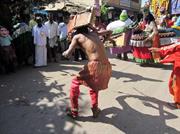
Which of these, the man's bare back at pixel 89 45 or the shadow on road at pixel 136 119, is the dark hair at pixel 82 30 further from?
the shadow on road at pixel 136 119

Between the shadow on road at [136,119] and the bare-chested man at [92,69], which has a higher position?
the bare-chested man at [92,69]

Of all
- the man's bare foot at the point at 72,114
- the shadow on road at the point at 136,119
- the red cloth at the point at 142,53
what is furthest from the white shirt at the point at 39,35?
the man's bare foot at the point at 72,114

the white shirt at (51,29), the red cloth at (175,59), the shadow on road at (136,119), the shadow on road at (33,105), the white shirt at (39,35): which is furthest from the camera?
the white shirt at (51,29)

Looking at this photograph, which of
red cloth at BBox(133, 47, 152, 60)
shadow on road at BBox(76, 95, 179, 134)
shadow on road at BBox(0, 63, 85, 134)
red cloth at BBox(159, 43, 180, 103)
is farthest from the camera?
red cloth at BBox(133, 47, 152, 60)

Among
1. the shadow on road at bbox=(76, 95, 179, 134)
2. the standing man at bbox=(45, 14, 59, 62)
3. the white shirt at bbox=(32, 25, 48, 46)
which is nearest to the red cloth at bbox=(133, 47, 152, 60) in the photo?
the white shirt at bbox=(32, 25, 48, 46)

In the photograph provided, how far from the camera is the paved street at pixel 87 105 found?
5406mm

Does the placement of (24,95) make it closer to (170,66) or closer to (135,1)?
(170,66)

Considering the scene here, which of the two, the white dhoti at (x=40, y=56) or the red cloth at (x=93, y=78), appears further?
the white dhoti at (x=40, y=56)

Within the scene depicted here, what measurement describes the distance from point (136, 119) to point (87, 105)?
114 centimetres

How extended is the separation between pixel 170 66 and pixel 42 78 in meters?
4.15

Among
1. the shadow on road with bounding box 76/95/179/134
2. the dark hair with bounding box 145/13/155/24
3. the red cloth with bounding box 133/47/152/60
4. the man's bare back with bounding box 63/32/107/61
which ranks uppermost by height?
the dark hair with bounding box 145/13/155/24

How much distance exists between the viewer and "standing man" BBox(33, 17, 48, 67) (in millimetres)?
10719

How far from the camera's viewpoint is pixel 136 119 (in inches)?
227

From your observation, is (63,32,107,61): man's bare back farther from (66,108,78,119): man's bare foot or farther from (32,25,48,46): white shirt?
(32,25,48,46): white shirt
